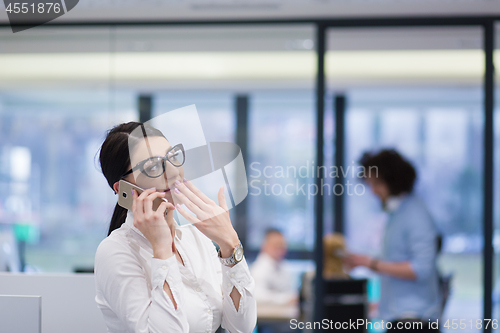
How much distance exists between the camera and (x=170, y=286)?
1.12m

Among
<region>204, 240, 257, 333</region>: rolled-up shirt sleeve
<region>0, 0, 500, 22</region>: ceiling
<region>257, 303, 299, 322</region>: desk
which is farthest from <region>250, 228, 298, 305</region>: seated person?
<region>204, 240, 257, 333</region>: rolled-up shirt sleeve

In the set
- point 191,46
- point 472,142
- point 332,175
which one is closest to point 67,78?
point 191,46

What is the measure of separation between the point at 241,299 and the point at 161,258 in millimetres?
325

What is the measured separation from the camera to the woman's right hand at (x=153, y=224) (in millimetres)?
1107

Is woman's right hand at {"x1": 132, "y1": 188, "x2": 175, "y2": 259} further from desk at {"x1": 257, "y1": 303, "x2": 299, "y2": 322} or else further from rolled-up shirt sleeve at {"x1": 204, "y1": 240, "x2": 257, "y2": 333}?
desk at {"x1": 257, "y1": 303, "x2": 299, "y2": 322}

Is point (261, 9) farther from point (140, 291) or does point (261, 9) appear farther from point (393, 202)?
point (140, 291)

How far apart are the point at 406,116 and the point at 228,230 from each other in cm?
334

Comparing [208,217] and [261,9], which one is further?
[261,9]

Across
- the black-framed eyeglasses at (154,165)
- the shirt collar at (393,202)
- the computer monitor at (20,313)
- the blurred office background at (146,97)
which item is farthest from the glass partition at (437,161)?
→ the computer monitor at (20,313)

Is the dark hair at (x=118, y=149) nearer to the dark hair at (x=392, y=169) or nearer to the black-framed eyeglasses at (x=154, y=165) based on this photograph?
the black-framed eyeglasses at (x=154, y=165)

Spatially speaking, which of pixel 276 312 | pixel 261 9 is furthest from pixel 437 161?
pixel 261 9

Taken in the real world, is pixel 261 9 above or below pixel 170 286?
above

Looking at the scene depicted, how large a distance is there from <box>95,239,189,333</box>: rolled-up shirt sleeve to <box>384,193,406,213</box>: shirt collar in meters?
1.85

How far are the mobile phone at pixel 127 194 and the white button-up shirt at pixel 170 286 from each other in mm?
80
